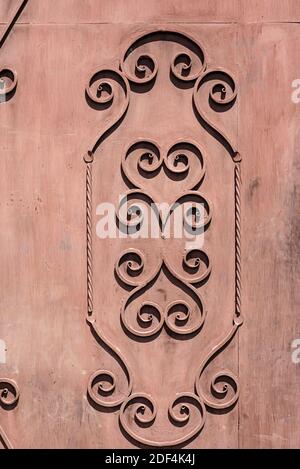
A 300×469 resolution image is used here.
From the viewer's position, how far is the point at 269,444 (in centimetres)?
157

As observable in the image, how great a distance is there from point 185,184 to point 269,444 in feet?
2.16

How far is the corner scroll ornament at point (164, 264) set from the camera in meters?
1.54

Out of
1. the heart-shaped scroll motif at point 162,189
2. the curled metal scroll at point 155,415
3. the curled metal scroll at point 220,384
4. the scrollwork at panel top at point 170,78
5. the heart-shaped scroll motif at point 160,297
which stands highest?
the scrollwork at panel top at point 170,78

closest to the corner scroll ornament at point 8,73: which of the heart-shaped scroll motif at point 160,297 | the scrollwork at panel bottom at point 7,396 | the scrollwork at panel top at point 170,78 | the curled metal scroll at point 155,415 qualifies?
the scrollwork at panel top at point 170,78

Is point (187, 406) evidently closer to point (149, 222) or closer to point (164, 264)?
point (164, 264)

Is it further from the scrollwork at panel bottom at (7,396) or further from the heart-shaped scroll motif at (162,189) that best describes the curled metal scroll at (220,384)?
the scrollwork at panel bottom at (7,396)

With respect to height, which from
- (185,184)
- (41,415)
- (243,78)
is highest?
(243,78)

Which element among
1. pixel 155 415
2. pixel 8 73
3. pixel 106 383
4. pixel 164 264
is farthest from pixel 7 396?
pixel 8 73

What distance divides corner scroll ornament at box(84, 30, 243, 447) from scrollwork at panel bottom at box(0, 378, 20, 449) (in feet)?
0.59

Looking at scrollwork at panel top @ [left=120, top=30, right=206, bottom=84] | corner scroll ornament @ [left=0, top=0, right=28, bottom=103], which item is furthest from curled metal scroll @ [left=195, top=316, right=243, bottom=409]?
corner scroll ornament @ [left=0, top=0, right=28, bottom=103]

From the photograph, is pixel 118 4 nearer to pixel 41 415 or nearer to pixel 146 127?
pixel 146 127

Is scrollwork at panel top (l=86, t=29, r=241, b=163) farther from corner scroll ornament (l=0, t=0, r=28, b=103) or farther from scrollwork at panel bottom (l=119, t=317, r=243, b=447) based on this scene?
scrollwork at panel bottom (l=119, t=317, r=243, b=447)

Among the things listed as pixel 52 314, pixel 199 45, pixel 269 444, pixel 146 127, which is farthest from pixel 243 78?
pixel 269 444

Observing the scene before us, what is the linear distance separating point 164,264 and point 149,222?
0.11 metres
